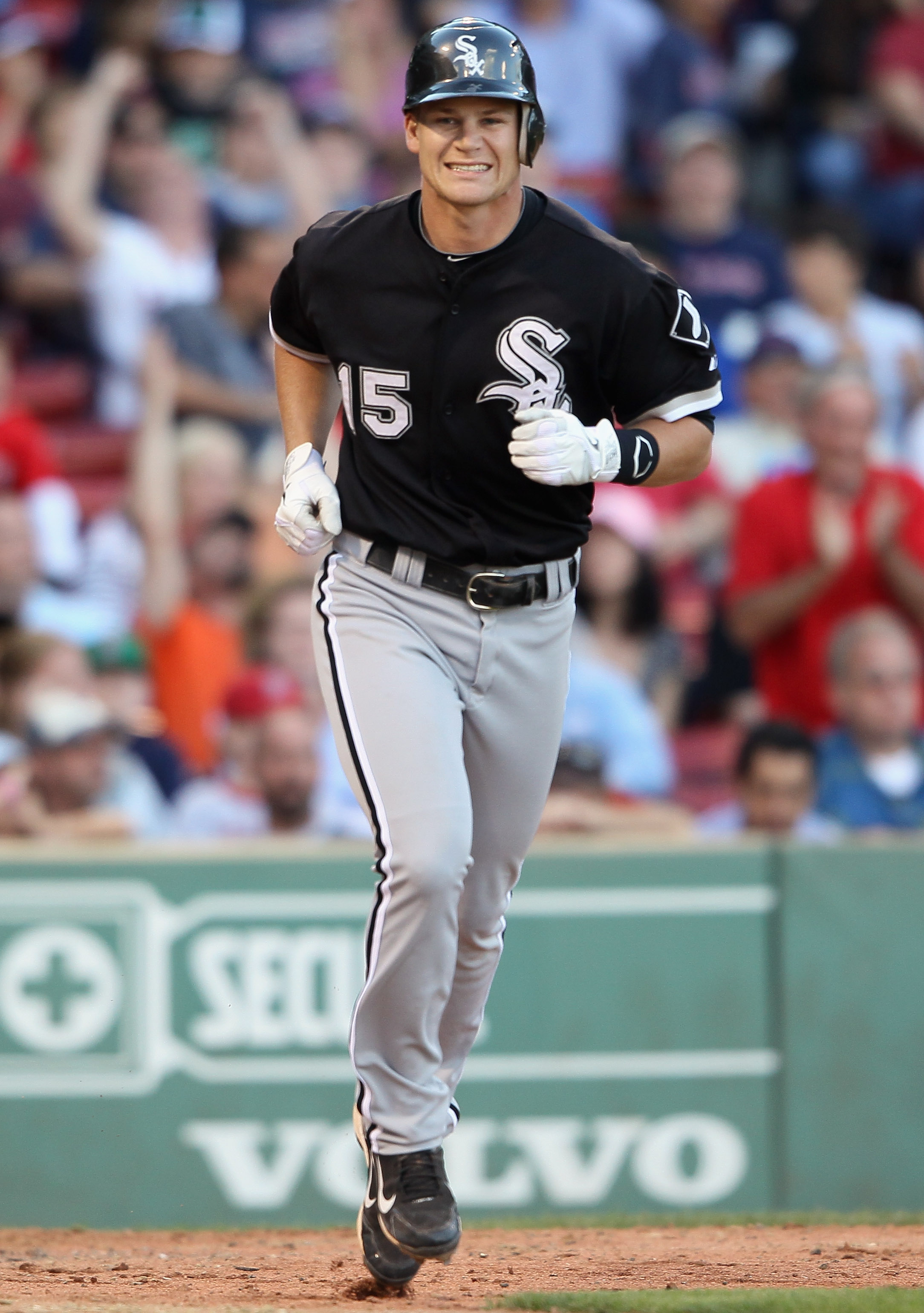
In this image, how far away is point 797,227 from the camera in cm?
1054

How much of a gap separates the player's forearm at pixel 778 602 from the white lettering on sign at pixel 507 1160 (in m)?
2.11

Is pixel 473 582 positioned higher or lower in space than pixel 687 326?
lower

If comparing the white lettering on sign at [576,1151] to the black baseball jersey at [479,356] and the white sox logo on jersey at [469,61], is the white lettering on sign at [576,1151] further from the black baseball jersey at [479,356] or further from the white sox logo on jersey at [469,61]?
the white sox logo on jersey at [469,61]

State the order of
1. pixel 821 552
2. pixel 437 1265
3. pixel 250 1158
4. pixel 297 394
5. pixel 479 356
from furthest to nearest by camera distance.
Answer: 1. pixel 821 552
2. pixel 250 1158
3. pixel 437 1265
4. pixel 297 394
5. pixel 479 356

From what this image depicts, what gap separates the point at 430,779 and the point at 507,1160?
109 inches

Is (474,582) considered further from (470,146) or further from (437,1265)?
(437,1265)

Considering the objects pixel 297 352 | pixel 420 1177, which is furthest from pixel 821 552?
pixel 420 1177

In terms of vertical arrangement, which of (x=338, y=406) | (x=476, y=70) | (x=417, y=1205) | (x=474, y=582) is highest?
(x=476, y=70)

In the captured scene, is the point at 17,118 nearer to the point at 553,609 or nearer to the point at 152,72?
the point at 152,72

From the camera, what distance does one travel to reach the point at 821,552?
24.1ft

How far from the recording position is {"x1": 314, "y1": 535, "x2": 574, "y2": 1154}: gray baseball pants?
365 centimetres

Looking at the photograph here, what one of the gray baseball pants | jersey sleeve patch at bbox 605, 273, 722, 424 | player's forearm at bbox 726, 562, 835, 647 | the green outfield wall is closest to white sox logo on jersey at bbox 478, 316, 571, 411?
jersey sleeve patch at bbox 605, 273, 722, 424

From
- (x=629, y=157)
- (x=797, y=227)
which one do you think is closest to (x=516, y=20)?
(x=629, y=157)

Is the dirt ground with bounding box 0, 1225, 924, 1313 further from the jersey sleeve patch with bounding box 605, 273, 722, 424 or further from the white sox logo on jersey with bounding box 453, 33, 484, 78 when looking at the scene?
the white sox logo on jersey with bounding box 453, 33, 484, 78
